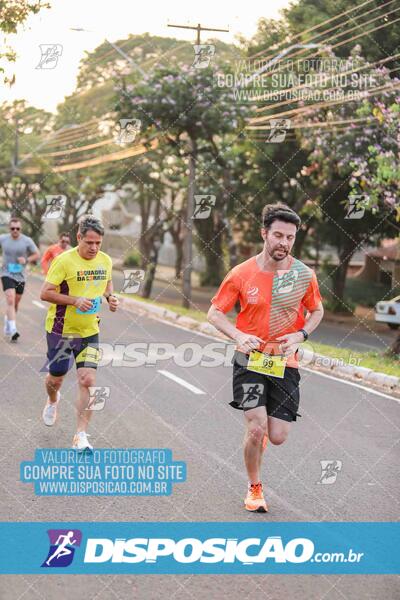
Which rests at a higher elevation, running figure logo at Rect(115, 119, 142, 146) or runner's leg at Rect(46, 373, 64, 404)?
running figure logo at Rect(115, 119, 142, 146)

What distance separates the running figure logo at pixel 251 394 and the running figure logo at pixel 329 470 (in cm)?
139

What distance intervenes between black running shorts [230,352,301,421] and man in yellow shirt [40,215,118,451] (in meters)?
1.77

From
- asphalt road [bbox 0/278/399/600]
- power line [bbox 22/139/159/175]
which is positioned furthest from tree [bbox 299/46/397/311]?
asphalt road [bbox 0/278/399/600]

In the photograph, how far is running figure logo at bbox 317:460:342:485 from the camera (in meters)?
8.08

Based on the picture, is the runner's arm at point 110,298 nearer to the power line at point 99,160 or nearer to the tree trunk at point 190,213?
the tree trunk at point 190,213

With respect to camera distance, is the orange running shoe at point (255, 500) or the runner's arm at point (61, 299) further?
the runner's arm at point (61, 299)

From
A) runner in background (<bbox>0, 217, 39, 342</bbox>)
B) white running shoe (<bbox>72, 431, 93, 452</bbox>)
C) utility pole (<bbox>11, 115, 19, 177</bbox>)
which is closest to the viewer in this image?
white running shoe (<bbox>72, 431, 93, 452</bbox>)

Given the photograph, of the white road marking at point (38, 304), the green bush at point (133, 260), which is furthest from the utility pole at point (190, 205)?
the green bush at point (133, 260)

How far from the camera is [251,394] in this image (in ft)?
22.8

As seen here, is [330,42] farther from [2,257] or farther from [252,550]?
[252,550]

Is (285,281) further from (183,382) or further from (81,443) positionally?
(183,382)

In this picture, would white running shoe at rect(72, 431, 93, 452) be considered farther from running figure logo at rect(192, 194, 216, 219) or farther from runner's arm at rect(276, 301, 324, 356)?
running figure logo at rect(192, 194, 216, 219)

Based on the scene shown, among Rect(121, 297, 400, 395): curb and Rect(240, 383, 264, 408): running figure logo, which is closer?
Rect(240, 383, 264, 408): running figure logo

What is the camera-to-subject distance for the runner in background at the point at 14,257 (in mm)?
16062
